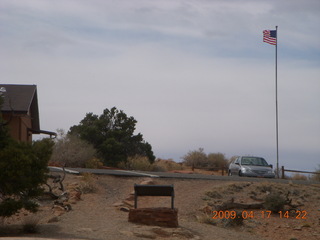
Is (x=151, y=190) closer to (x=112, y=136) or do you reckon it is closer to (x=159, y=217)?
(x=159, y=217)

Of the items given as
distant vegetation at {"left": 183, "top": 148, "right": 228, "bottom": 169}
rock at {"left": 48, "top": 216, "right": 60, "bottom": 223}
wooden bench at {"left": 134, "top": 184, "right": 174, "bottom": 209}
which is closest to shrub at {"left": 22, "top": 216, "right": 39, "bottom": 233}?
rock at {"left": 48, "top": 216, "right": 60, "bottom": 223}

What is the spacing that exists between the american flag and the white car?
446 inches

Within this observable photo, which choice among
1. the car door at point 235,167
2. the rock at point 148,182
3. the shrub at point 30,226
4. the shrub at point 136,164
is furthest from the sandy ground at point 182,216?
the shrub at point 136,164

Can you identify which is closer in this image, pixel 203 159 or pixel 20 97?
pixel 20 97

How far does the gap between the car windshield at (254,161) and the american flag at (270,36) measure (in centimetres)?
1134

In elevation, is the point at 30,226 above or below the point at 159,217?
below

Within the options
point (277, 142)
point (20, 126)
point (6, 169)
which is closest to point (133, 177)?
point (20, 126)

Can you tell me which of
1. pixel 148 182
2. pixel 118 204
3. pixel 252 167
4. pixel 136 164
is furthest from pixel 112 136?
pixel 118 204

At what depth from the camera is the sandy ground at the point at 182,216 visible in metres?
15.2

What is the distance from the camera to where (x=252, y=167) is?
33.0 metres

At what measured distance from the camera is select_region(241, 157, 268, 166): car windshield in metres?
33.9

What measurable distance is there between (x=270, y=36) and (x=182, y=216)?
25.5 m

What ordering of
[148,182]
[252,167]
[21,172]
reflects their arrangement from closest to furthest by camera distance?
[21,172]
[148,182]
[252,167]
